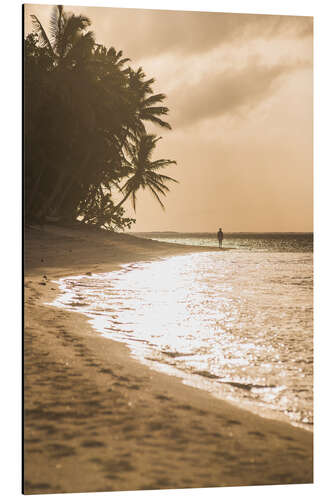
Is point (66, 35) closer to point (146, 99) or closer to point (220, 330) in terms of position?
point (146, 99)

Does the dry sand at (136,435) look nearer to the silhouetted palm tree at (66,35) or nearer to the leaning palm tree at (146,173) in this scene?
the leaning palm tree at (146,173)

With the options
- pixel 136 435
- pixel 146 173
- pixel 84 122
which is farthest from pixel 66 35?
pixel 136 435

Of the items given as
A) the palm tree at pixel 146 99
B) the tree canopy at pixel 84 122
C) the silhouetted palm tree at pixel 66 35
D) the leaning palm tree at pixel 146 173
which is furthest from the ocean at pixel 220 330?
the silhouetted palm tree at pixel 66 35

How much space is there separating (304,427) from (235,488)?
0.48 meters

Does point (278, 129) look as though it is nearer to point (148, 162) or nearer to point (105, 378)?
point (148, 162)

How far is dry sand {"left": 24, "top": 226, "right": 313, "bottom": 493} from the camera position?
229 cm

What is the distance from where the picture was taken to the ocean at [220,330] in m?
2.84

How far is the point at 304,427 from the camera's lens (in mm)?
2688

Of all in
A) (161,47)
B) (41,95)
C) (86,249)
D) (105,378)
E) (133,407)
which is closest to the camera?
(133,407)

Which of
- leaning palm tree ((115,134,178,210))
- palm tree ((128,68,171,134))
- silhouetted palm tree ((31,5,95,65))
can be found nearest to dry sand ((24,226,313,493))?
leaning palm tree ((115,134,178,210))

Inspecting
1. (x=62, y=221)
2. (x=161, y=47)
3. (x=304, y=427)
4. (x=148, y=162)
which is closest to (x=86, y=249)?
(x=62, y=221)

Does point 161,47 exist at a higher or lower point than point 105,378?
higher

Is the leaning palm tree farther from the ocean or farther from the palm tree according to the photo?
the ocean
